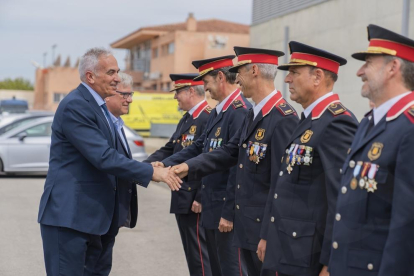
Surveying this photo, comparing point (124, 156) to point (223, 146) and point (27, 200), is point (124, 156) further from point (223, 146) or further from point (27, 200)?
point (27, 200)

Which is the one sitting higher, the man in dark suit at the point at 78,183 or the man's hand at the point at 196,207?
the man in dark suit at the point at 78,183

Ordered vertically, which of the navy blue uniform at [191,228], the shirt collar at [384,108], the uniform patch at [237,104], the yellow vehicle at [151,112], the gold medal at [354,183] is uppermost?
the shirt collar at [384,108]

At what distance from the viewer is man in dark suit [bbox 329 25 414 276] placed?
3035mm

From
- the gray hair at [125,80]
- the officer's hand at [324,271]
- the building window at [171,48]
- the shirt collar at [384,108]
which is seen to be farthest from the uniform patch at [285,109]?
the building window at [171,48]

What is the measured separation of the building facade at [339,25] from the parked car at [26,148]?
8.30m

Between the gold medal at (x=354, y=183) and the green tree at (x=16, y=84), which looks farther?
the green tree at (x=16, y=84)

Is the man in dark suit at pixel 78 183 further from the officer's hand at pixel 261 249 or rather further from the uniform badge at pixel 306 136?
the uniform badge at pixel 306 136

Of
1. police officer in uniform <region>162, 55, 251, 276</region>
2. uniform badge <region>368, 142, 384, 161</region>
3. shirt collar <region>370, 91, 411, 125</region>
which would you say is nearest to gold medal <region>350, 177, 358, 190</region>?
uniform badge <region>368, 142, 384, 161</region>

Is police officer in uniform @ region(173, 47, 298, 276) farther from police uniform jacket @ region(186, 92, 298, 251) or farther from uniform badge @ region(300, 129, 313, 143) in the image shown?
uniform badge @ region(300, 129, 313, 143)

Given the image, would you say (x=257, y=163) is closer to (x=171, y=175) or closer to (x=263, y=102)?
(x=263, y=102)

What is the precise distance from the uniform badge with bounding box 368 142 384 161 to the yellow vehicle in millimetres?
29055

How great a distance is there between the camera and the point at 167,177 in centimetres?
525

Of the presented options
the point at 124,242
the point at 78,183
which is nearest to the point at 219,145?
the point at 78,183

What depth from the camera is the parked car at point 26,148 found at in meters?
15.7
